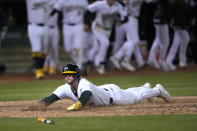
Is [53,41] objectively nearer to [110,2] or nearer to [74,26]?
[74,26]

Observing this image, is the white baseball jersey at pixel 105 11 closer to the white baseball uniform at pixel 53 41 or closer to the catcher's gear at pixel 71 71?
the white baseball uniform at pixel 53 41

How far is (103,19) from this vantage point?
652 inches

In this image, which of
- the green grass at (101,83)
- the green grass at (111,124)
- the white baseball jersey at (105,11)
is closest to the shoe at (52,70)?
the white baseball jersey at (105,11)

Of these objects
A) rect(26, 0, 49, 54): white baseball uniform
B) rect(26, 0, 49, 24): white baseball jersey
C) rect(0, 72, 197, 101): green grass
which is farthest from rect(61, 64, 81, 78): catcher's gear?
rect(26, 0, 49, 24): white baseball jersey

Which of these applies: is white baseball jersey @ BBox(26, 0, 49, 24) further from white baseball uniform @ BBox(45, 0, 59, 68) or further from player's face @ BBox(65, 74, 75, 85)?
player's face @ BBox(65, 74, 75, 85)

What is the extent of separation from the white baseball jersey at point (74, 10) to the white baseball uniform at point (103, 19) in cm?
60

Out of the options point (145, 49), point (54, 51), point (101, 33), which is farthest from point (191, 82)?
point (145, 49)

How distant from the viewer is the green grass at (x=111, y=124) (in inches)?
259

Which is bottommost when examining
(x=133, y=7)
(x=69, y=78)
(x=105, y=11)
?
(x=69, y=78)

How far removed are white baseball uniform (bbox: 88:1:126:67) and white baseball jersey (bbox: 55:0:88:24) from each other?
0.60 metres

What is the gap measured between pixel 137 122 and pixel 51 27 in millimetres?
10850

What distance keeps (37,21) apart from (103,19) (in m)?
2.04

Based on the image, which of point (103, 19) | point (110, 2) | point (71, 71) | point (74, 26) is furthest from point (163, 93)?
point (74, 26)

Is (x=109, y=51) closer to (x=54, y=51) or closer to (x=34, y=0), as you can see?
(x=54, y=51)
